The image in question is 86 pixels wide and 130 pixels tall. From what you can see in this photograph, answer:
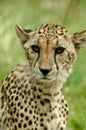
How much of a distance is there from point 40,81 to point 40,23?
16.7 feet

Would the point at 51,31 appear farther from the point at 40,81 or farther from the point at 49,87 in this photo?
the point at 49,87

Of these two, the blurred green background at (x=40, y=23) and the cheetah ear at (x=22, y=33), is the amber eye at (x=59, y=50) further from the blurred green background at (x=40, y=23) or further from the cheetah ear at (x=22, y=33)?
the blurred green background at (x=40, y=23)

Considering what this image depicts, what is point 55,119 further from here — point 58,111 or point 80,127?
point 80,127

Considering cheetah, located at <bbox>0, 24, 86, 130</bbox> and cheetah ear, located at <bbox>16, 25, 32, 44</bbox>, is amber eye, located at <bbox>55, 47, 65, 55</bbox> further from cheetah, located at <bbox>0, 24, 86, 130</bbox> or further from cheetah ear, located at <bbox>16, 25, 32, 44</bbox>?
cheetah ear, located at <bbox>16, 25, 32, 44</bbox>

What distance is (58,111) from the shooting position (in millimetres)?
11656

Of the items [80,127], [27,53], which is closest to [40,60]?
[27,53]

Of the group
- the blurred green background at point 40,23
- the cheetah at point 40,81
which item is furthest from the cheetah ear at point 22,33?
the blurred green background at point 40,23

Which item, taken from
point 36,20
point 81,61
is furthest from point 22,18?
point 81,61

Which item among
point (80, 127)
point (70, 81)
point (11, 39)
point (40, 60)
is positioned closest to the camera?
point (40, 60)

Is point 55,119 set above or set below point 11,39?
below

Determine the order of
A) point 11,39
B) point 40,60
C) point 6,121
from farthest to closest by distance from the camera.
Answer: point 11,39 → point 6,121 → point 40,60

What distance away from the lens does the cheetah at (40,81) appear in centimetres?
1102

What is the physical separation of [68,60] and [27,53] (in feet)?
1.47

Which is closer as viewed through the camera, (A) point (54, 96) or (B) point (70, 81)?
(A) point (54, 96)
